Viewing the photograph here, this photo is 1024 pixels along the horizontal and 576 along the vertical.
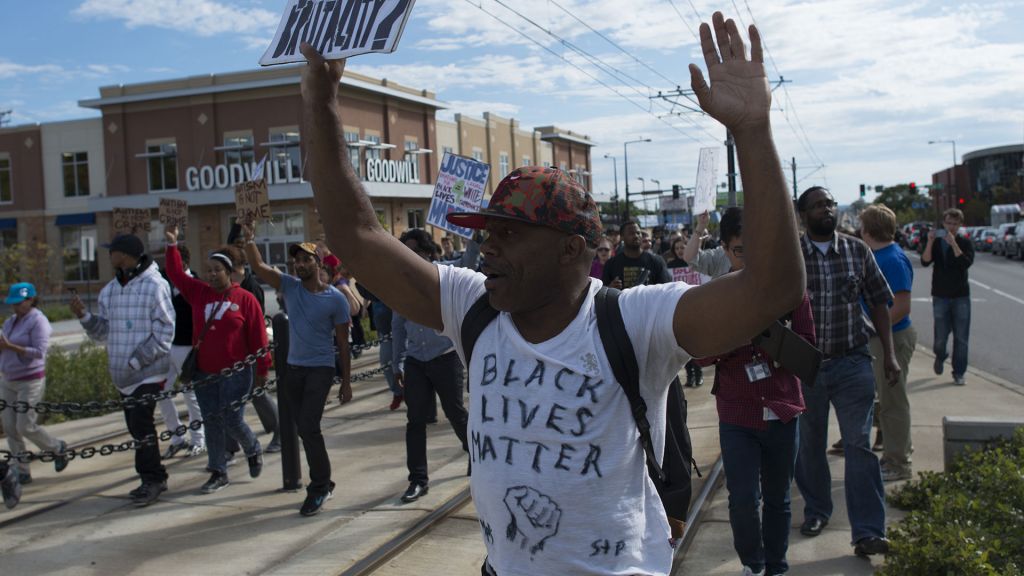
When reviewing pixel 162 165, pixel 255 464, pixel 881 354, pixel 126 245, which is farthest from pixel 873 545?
pixel 162 165

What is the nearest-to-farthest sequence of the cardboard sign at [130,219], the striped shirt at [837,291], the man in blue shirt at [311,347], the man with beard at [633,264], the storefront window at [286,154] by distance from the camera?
the striped shirt at [837,291]
the man in blue shirt at [311,347]
the cardboard sign at [130,219]
the man with beard at [633,264]
the storefront window at [286,154]

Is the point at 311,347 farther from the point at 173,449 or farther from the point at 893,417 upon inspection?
the point at 893,417

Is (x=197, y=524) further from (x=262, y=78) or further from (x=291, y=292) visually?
(x=262, y=78)

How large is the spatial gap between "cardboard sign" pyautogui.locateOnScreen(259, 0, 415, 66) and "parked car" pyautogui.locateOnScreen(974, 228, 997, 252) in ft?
179

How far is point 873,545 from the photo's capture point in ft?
16.3

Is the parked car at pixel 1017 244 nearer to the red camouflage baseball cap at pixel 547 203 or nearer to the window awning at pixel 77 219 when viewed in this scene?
the window awning at pixel 77 219

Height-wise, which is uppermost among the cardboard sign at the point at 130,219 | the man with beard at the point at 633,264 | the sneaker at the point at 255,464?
the cardboard sign at the point at 130,219

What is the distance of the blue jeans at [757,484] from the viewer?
4559mm

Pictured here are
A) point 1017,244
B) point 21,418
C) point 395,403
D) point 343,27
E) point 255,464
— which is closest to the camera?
point 343,27

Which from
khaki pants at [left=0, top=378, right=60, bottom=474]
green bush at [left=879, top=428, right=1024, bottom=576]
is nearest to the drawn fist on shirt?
green bush at [left=879, top=428, right=1024, bottom=576]

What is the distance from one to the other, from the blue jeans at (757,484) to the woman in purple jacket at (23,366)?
5.46m

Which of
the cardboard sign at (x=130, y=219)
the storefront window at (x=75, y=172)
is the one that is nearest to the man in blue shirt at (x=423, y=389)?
the cardboard sign at (x=130, y=219)

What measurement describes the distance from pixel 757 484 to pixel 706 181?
6319 mm

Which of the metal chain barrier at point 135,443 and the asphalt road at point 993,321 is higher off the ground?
the metal chain barrier at point 135,443
